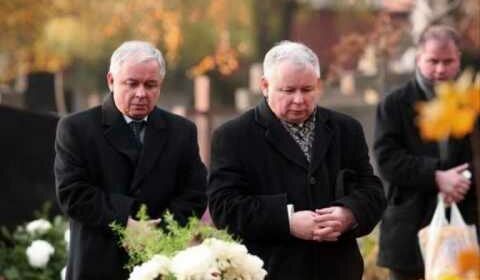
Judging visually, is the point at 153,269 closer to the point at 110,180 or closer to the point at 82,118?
the point at 110,180

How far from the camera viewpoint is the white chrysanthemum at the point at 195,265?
16.4 feet

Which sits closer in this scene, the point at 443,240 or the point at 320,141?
the point at 320,141

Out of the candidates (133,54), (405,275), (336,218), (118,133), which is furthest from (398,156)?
(133,54)

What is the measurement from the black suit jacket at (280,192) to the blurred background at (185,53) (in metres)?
4.54

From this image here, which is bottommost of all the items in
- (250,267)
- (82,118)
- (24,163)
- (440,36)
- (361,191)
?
(24,163)

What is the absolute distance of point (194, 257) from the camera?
503 cm

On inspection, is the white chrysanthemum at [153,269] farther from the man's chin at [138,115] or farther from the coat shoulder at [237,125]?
the man's chin at [138,115]

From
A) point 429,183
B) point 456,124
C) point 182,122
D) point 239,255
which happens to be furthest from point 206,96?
point 456,124

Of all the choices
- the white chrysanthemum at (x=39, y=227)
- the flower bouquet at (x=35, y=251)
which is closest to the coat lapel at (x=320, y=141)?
the flower bouquet at (x=35, y=251)

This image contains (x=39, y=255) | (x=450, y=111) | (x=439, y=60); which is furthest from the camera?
(x=39, y=255)

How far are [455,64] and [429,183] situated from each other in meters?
0.65

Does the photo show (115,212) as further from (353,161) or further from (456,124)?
(456,124)

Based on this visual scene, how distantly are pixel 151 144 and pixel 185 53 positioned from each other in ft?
67.5

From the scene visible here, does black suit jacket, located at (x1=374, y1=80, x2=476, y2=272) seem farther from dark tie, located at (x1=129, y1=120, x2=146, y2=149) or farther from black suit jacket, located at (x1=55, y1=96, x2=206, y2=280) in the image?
dark tie, located at (x1=129, y1=120, x2=146, y2=149)
